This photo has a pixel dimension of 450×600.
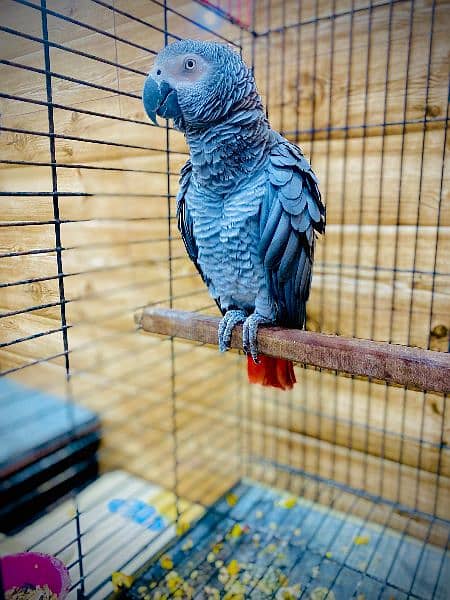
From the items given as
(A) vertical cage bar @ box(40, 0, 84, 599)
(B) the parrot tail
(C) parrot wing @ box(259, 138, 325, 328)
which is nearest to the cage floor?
(A) vertical cage bar @ box(40, 0, 84, 599)

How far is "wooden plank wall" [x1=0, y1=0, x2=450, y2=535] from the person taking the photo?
744 mm

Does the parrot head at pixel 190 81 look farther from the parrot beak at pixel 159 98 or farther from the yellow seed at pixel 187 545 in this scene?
the yellow seed at pixel 187 545

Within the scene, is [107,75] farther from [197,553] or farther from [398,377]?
[197,553]

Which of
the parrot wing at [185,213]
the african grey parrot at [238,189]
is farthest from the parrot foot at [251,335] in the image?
the parrot wing at [185,213]

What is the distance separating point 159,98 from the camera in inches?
31.4

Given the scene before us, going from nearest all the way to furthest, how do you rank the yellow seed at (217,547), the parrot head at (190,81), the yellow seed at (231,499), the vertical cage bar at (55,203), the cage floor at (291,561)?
1. the vertical cage bar at (55,203)
2. the parrot head at (190,81)
3. the cage floor at (291,561)
4. the yellow seed at (217,547)
5. the yellow seed at (231,499)

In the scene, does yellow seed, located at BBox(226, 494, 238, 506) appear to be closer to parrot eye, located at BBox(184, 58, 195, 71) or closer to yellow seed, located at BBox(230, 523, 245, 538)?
yellow seed, located at BBox(230, 523, 245, 538)

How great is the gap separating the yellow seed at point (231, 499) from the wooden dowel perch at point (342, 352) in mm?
694

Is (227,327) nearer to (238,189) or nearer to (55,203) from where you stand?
(238,189)

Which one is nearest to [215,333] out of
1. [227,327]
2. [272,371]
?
[227,327]

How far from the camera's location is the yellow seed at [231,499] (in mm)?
1384

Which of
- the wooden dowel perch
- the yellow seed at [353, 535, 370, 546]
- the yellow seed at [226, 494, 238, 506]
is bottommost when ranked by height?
the yellow seed at [226, 494, 238, 506]

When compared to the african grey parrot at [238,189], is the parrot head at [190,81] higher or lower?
higher

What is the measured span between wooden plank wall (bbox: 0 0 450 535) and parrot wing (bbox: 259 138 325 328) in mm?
296
